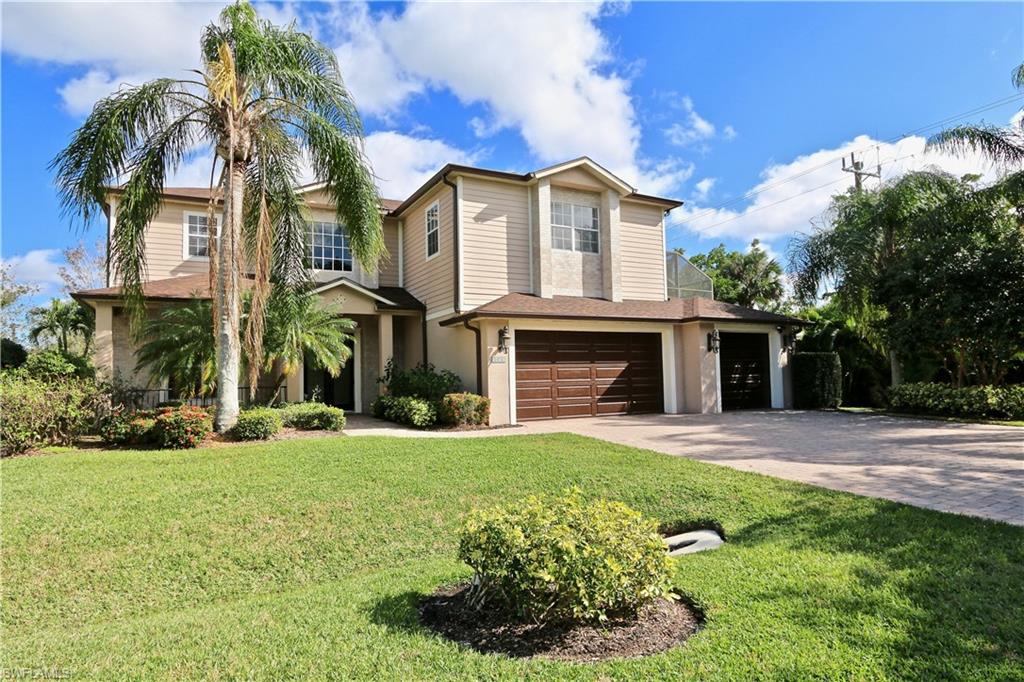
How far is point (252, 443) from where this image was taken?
9898mm

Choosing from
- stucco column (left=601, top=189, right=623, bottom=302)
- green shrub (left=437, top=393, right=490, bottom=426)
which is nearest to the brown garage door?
green shrub (left=437, top=393, right=490, bottom=426)

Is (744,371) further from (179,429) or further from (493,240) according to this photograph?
(179,429)

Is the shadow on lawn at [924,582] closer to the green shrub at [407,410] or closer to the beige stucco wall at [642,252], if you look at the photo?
the green shrub at [407,410]

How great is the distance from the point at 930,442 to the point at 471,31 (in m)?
11.6

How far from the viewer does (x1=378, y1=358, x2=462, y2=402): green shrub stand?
1358 centimetres

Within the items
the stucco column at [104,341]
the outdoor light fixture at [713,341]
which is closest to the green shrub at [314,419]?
the stucco column at [104,341]

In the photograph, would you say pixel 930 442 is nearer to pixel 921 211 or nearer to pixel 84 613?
pixel 921 211

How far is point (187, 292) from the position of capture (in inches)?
564

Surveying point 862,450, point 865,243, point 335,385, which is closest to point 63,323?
point 335,385

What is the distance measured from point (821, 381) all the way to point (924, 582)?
14661 millimetres

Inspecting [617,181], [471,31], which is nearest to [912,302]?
[617,181]

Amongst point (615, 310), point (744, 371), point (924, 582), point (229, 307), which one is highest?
point (615, 310)

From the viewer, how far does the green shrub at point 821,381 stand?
55.2 ft

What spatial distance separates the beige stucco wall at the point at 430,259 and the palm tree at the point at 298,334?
358cm
